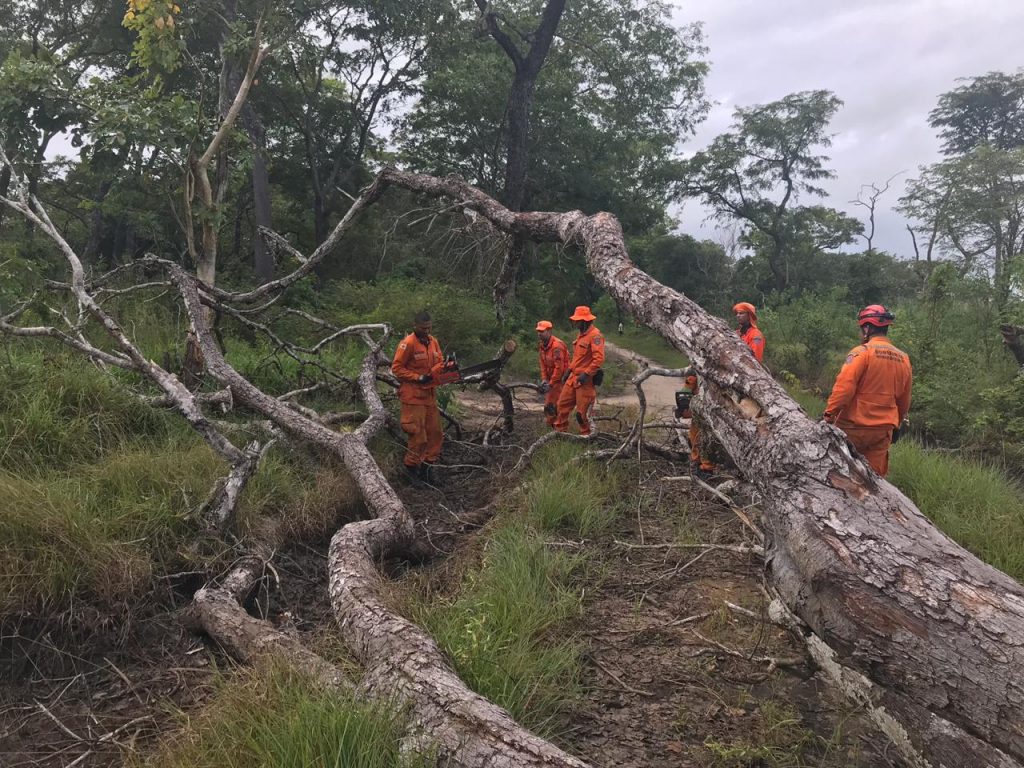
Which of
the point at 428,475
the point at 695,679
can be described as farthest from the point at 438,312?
the point at 695,679

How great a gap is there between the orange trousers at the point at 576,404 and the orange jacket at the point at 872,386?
2563 millimetres

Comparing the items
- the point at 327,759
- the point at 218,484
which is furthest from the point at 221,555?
the point at 327,759

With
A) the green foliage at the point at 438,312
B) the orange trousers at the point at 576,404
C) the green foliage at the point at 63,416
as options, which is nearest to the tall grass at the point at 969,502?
the orange trousers at the point at 576,404

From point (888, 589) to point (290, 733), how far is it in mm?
1753

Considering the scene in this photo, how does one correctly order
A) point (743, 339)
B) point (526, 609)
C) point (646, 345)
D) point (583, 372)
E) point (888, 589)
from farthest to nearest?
point (646, 345), point (583, 372), point (743, 339), point (526, 609), point (888, 589)

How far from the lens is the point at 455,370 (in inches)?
235

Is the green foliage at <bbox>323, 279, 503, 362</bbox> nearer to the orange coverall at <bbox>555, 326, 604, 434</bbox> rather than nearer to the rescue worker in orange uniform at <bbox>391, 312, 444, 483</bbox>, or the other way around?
the orange coverall at <bbox>555, 326, 604, 434</bbox>

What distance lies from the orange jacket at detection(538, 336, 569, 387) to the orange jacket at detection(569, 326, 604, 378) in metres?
0.46

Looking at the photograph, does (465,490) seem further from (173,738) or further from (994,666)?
(994,666)

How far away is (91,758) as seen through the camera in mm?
2404

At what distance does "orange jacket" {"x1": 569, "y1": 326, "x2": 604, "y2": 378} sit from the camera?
6547 mm

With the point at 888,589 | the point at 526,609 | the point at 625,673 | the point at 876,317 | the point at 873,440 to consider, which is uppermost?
the point at 876,317

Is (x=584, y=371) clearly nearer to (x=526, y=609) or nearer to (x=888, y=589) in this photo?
(x=526, y=609)

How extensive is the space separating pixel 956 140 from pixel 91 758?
2950 cm
